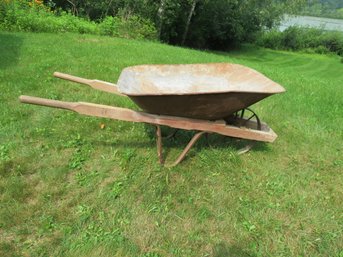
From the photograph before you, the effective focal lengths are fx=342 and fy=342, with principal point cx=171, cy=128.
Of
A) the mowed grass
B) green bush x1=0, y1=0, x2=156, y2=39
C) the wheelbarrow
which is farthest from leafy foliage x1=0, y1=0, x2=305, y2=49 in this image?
the wheelbarrow

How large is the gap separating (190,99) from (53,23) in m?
10.5

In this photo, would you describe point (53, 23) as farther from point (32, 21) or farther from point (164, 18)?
point (164, 18)

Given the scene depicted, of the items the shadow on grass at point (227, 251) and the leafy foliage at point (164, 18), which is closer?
the shadow on grass at point (227, 251)

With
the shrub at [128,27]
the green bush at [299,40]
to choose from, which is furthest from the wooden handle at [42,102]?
the green bush at [299,40]

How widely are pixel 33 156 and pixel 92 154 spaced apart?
0.67 m

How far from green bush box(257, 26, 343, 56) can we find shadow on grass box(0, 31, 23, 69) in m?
30.4

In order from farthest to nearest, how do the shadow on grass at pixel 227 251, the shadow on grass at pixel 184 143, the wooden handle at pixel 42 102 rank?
the shadow on grass at pixel 184 143
the wooden handle at pixel 42 102
the shadow on grass at pixel 227 251

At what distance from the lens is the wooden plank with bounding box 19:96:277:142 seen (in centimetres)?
320

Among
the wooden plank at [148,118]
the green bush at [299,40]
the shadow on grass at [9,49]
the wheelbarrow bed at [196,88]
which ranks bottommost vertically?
the green bush at [299,40]

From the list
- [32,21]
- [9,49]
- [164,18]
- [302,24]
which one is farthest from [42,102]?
[302,24]

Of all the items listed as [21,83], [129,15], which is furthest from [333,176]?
[129,15]

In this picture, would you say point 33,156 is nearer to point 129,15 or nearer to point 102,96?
point 102,96

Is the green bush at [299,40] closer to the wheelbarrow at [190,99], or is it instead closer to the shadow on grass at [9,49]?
the shadow on grass at [9,49]

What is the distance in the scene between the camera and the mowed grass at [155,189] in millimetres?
3010
